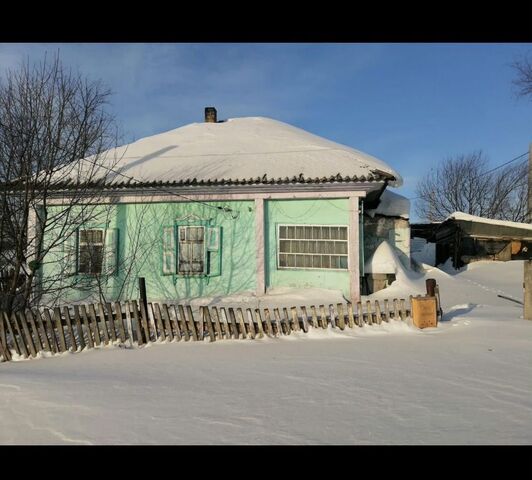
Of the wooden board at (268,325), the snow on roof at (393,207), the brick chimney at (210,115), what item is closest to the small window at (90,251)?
the wooden board at (268,325)

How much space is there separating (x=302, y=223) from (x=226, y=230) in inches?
82.3

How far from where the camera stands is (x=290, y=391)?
4.19 m

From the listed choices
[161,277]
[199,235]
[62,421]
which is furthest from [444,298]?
[62,421]

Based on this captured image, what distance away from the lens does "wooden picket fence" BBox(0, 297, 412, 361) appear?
6.43m

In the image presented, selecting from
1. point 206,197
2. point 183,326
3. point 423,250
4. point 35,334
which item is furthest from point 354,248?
point 423,250

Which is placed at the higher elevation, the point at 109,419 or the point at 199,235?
the point at 199,235

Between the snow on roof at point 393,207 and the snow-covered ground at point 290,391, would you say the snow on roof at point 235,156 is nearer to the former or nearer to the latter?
the snow on roof at point 393,207

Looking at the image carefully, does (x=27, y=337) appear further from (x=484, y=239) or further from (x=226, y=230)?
(x=484, y=239)

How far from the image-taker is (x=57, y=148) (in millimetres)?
7996

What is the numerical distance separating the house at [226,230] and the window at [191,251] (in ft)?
0.09

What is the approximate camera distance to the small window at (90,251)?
1176cm
